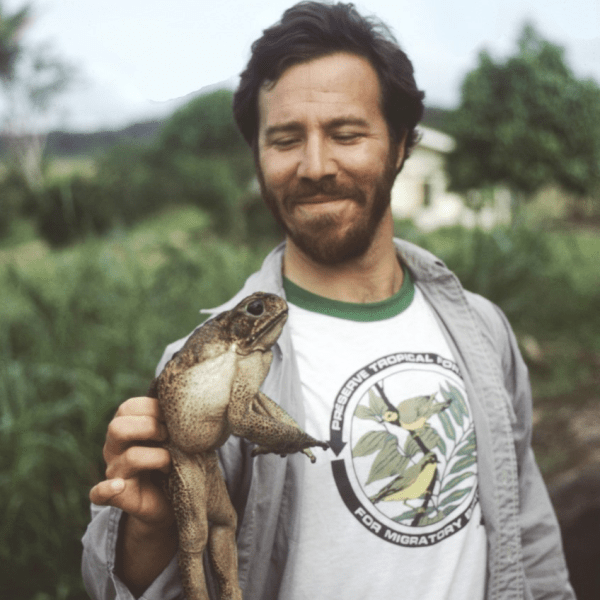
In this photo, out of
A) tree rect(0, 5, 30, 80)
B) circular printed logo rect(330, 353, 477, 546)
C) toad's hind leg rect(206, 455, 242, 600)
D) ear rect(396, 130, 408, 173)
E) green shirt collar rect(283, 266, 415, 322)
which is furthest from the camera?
tree rect(0, 5, 30, 80)

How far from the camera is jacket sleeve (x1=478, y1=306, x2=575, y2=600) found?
1853mm

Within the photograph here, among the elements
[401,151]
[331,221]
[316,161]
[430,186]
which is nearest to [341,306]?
[331,221]

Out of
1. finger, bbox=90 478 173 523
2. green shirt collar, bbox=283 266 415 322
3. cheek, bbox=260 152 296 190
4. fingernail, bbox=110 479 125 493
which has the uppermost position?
cheek, bbox=260 152 296 190

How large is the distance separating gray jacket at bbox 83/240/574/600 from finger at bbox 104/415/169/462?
13.1 inches

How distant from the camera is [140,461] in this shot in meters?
0.98

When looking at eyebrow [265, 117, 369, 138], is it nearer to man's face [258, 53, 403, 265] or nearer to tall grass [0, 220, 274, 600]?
man's face [258, 53, 403, 265]

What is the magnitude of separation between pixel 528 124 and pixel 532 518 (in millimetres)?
20570

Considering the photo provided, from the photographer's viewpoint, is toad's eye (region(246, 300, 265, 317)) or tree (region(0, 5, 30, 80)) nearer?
toad's eye (region(246, 300, 265, 317))

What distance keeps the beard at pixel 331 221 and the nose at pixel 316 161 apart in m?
0.03

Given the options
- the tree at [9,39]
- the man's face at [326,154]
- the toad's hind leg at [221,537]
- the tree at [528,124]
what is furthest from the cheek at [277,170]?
the tree at [9,39]

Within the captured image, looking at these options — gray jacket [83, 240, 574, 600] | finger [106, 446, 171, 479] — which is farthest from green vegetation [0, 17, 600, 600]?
finger [106, 446, 171, 479]

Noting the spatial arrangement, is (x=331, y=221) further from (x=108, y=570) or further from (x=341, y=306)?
(x=108, y=570)

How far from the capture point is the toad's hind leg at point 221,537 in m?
0.94

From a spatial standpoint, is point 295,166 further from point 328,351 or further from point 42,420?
point 42,420
